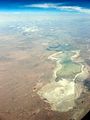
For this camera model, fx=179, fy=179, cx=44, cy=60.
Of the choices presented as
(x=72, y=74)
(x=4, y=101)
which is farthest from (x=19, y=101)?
(x=72, y=74)

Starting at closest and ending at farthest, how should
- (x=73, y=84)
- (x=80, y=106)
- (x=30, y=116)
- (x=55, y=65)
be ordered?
1. (x=30, y=116)
2. (x=80, y=106)
3. (x=73, y=84)
4. (x=55, y=65)

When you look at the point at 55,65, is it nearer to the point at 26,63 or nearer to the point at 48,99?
the point at 26,63

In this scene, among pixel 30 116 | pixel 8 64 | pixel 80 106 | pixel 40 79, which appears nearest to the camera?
pixel 30 116

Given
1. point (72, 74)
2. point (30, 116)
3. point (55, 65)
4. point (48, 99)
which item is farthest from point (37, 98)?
point (55, 65)

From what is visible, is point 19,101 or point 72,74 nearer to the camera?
point 19,101

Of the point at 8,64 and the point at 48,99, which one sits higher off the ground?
the point at 48,99

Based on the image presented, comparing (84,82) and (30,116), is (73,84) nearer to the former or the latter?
(84,82)
